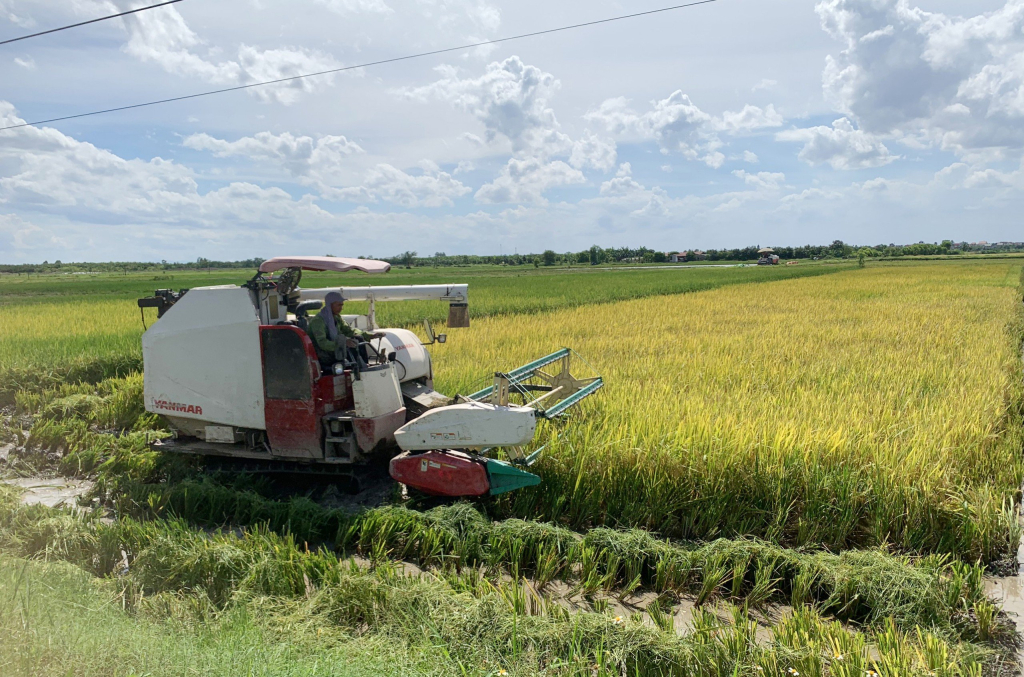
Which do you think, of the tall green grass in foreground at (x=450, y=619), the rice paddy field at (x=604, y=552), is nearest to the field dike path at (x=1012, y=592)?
the rice paddy field at (x=604, y=552)

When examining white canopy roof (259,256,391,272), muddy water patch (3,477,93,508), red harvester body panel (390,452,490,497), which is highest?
white canopy roof (259,256,391,272)

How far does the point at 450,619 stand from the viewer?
3756 millimetres

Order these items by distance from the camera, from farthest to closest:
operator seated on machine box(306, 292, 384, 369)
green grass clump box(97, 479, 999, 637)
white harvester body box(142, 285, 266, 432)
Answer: white harvester body box(142, 285, 266, 432) < operator seated on machine box(306, 292, 384, 369) < green grass clump box(97, 479, 999, 637)

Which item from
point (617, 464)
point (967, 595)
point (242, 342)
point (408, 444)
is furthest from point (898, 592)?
point (242, 342)

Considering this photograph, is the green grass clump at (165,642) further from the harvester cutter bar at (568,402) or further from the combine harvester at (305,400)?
the harvester cutter bar at (568,402)

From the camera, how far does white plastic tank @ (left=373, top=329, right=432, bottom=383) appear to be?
7.10 m

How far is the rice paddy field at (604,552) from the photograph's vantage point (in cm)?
342

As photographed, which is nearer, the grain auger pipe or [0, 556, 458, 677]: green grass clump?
[0, 556, 458, 677]: green grass clump

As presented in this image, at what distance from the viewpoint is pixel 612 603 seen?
173 inches

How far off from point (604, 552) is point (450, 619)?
1.44 meters

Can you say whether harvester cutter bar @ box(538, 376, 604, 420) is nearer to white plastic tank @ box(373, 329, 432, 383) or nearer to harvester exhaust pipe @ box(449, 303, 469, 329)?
harvester exhaust pipe @ box(449, 303, 469, 329)

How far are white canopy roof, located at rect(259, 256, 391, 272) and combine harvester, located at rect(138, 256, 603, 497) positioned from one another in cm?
1

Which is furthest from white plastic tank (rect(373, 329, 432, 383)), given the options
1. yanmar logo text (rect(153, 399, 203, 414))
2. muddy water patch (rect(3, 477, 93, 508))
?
muddy water patch (rect(3, 477, 93, 508))

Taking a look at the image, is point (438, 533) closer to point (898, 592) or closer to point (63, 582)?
point (63, 582)
